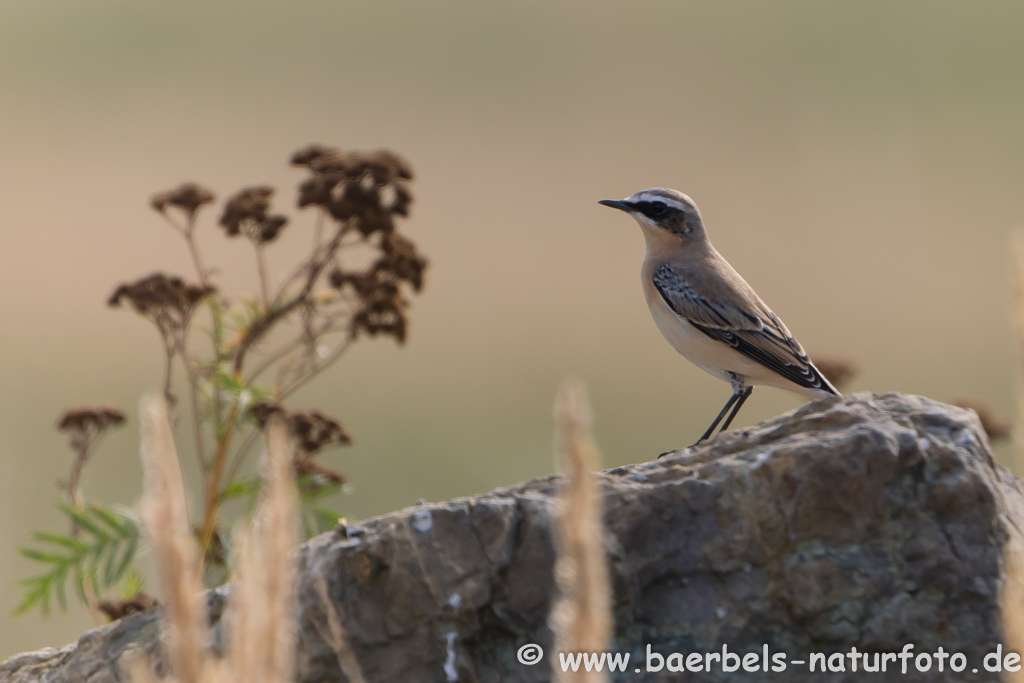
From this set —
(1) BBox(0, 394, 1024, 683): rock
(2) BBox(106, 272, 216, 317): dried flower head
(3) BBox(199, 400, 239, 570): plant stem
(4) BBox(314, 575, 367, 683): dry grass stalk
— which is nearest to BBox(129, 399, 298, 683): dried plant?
(4) BBox(314, 575, 367, 683): dry grass stalk

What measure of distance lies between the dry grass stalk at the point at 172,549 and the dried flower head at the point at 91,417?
17.7ft

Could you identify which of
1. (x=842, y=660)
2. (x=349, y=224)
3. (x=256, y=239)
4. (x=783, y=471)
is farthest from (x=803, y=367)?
(x=256, y=239)

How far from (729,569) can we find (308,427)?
10.4 ft

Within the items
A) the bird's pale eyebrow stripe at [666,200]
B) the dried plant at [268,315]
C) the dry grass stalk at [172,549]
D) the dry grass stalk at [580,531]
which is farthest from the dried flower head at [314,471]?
the dry grass stalk at [580,531]

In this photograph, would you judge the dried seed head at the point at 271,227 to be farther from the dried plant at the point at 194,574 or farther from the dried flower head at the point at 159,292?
the dried plant at the point at 194,574

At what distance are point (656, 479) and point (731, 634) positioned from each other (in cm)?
76

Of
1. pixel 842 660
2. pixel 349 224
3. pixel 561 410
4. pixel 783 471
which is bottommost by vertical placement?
pixel 842 660

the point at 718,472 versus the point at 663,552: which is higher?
the point at 718,472

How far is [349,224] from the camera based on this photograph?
6.46m

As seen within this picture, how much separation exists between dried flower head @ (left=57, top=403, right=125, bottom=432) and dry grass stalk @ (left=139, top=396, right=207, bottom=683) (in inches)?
213

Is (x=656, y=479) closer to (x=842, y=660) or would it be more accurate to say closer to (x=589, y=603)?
(x=842, y=660)

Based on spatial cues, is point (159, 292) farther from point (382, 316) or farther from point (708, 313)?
point (708, 313)

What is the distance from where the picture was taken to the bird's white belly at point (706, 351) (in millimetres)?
6121

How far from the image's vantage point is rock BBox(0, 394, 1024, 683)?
12.5 feet
